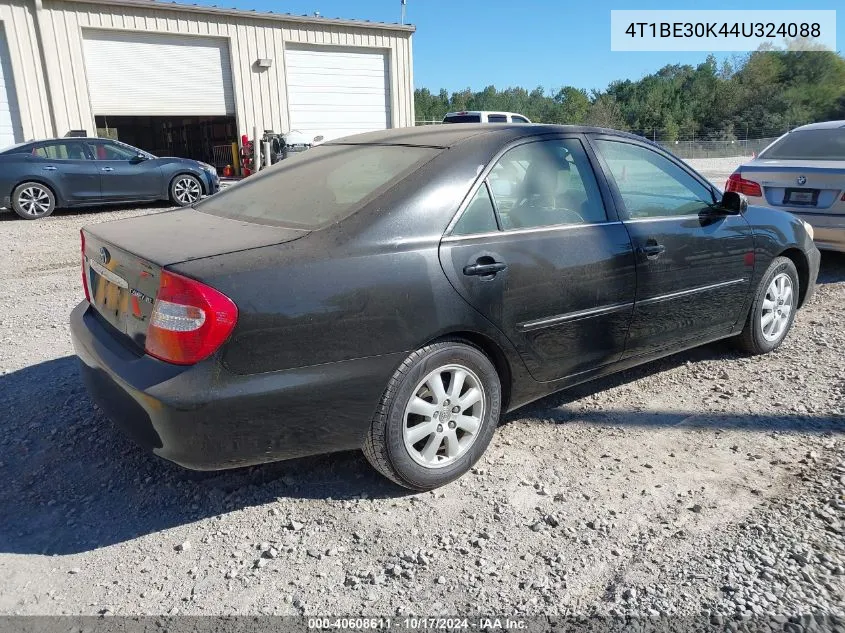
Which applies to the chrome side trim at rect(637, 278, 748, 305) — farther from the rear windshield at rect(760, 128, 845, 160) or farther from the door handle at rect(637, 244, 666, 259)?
the rear windshield at rect(760, 128, 845, 160)

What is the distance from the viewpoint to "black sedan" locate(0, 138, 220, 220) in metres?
11.1

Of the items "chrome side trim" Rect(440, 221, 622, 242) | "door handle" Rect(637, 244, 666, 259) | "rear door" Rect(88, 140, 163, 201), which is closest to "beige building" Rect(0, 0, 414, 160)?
"rear door" Rect(88, 140, 163, 201)

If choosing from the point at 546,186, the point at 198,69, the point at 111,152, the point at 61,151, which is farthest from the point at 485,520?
the point at 198,69

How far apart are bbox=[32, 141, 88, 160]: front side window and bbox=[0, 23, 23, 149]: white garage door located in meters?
4.95

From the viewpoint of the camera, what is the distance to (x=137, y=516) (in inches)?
114

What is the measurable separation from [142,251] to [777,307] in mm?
4092

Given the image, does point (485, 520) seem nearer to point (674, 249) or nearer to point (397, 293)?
point (397, 293)

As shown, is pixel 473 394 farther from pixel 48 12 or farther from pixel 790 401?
pixel 48 12

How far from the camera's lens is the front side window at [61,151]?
37.3 ft

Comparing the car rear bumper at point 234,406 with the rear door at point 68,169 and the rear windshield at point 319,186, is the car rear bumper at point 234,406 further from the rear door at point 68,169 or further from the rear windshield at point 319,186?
the rear door at point 68,169

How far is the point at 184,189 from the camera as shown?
12.8 metres

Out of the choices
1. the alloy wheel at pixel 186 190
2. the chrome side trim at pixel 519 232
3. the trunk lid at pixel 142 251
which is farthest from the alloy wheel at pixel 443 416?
the alloy wheel at pixel 186 190

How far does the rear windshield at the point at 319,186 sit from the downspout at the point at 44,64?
15.0 meters

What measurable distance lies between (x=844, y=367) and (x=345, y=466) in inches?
134
